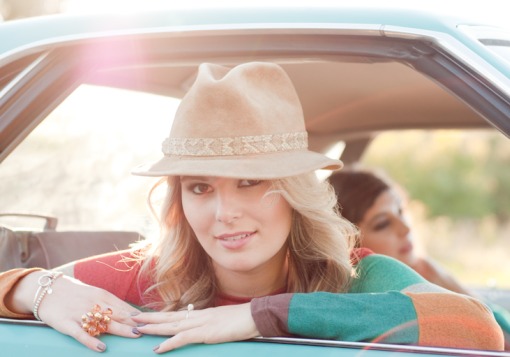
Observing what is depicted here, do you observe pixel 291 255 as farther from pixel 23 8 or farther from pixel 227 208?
pixel 23 8

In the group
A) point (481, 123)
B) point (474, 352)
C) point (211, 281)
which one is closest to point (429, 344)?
point (474, 352)

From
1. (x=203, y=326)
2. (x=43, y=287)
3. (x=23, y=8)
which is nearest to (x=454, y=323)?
(x=203, y=326)

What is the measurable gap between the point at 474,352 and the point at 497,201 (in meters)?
23.6

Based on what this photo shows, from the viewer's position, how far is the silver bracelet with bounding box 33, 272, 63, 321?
7.13 feet

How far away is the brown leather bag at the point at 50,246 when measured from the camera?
3031mm

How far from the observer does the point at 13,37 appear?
2.31 meters

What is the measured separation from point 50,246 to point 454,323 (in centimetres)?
173

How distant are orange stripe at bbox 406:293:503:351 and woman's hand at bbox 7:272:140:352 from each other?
0.67m

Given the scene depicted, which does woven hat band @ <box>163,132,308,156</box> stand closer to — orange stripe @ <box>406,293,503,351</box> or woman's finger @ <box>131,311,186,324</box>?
woman's finger @ <box>131,311,186,324</box>

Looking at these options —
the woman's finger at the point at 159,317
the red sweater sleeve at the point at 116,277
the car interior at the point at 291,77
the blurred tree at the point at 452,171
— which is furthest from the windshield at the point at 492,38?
the blurred tree at the point at 452,171

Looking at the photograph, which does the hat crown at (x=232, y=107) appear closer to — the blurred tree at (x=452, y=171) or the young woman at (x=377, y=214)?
the young woman at (x=377, y=214)

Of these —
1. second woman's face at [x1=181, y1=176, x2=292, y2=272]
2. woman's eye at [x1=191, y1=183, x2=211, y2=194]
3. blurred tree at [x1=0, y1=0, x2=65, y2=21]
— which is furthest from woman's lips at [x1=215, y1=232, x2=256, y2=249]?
blurred tree at [x1=0, y1=0, x2=65, y2=21]

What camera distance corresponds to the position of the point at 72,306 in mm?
2141

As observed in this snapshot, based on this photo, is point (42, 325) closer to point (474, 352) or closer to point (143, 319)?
point (143, 319)
